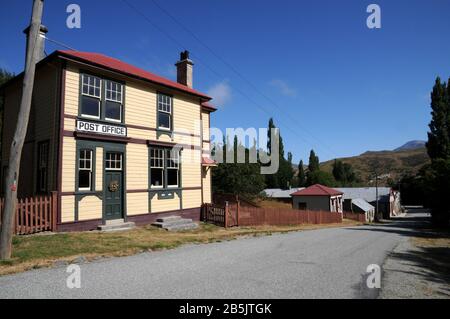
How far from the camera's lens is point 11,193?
8.62 meters

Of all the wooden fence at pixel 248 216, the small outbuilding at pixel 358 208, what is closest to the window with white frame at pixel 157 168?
the wooden fence at pixel 248 216

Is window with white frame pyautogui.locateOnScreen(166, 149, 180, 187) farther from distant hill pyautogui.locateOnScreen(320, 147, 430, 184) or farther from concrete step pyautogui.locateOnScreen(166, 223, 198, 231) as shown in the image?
distant hill pyautogui.locateOnScreen(320, 147, 430, 184)

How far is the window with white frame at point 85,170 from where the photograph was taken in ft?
44.0

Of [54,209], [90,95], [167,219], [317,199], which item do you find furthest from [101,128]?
[317,199]

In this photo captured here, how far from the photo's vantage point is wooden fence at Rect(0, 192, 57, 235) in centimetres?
1122

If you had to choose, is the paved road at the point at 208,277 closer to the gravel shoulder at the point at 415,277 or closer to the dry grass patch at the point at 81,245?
the gravel shoulder at the point at 415,277

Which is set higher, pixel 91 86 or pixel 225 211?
pixel 91 86

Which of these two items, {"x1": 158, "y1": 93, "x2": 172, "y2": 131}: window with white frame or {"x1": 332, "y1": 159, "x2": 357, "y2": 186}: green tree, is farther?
{"x1": 332, "y1": 159, "x2": 357, "y2": 186}: green tree

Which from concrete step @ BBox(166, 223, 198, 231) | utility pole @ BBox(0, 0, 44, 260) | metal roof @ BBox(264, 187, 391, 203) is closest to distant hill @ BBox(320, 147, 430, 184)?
metal roof @ BBox(264, 187, 391, 203)

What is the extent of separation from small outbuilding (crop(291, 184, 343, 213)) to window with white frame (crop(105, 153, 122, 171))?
35025mm
